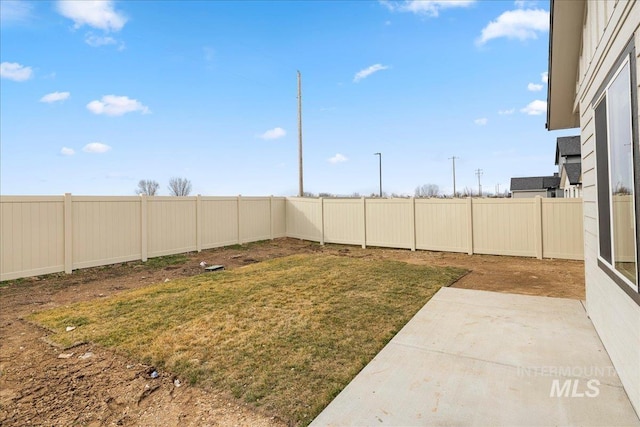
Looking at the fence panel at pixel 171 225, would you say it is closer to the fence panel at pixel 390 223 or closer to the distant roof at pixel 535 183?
the fence panel at pixel 390 223

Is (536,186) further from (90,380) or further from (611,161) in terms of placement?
(90,380)

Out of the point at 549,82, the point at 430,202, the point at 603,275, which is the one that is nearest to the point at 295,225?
the point at 430,202

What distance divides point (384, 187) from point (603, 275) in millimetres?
28159

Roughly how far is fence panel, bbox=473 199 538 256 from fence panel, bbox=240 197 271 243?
7.52m

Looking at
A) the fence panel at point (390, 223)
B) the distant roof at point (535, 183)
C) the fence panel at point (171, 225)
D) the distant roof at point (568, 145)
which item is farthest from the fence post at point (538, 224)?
the distant roof at point (535, 183)

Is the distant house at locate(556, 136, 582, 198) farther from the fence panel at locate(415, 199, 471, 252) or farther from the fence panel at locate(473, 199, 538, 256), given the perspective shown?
the fence panel at locate(415, 199, 471, 252)

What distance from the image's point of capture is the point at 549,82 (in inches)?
196

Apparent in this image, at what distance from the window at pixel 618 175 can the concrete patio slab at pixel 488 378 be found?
86 centimetres

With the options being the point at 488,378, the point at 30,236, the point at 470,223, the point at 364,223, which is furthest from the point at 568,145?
the point at 30,236

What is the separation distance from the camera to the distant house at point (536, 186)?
27.4 m

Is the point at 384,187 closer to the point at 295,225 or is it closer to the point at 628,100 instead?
the point at 295,225

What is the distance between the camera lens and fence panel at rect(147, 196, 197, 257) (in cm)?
911

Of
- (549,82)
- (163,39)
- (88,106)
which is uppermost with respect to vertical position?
(163,39)

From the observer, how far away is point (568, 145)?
21.8 metres
